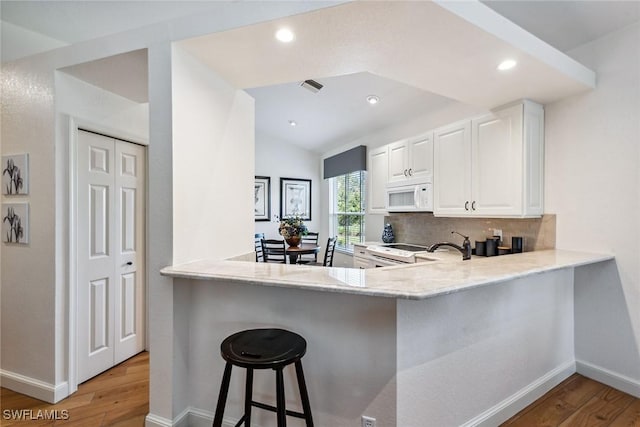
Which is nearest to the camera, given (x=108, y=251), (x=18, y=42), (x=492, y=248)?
(x=18, y=42)

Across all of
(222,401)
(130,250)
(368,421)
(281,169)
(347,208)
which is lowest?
(368,421)

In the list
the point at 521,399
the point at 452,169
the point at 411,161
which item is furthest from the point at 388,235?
the point at 521,399

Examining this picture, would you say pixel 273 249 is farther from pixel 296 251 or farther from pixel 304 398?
pixel 304 398

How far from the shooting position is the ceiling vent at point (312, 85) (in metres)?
3.47

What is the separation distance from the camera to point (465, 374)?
173 cm

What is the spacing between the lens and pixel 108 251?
2578 millimetres

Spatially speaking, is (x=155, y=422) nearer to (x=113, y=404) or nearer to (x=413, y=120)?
(x=113, y=404)

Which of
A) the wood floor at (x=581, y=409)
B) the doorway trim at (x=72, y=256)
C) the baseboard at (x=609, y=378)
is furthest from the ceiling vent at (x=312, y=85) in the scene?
the baseboard at (x=609, y=378)

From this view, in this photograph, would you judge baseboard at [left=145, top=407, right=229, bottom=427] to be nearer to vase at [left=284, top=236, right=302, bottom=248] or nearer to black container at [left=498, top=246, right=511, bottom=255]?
black container at [left=498, top=246, right=511, bottom=255]

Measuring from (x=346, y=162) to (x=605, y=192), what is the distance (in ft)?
11.7

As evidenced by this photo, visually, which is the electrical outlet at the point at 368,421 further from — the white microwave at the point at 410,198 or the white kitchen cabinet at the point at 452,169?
the white microwave at the point at 410,198

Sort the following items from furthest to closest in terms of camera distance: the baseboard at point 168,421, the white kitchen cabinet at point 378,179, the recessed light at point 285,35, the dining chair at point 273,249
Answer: the dining chair at point 273,249 → the white kitchen cabinet at point 378,179 → the baseboard at point 168,421 → the recessed light at point 285,35

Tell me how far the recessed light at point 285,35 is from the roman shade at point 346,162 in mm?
3365

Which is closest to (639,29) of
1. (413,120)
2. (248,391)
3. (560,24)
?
(560,24)
